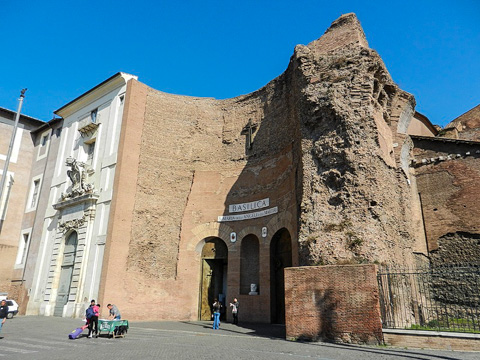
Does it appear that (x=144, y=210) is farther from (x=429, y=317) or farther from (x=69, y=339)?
(x=429, y=317)

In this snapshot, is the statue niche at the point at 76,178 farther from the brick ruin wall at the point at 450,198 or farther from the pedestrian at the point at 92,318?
the brick ruin wall at the point at 450,198

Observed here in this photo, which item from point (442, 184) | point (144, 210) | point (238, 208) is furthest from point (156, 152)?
point (442, 184)

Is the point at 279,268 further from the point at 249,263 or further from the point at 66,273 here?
the point at 66,273

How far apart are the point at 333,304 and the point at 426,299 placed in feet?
9.22

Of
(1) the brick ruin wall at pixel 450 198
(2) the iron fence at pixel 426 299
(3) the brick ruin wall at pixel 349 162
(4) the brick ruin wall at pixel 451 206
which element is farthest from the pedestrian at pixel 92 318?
(1) the brick ruin wall at pixel 450 198

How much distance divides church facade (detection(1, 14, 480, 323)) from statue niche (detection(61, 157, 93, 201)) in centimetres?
8

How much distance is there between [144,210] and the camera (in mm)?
17844

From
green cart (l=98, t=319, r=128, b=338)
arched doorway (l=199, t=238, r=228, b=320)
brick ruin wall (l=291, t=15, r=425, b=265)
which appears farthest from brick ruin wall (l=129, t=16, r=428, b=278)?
green cart (l=98, t=319, r=128, b=338)

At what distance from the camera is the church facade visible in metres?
11.9

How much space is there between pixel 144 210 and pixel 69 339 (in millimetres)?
8021

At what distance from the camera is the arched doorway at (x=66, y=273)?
17906 mm

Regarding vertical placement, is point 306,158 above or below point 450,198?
above

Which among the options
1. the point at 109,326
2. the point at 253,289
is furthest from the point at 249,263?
the point at 109,326

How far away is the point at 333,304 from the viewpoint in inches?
376
